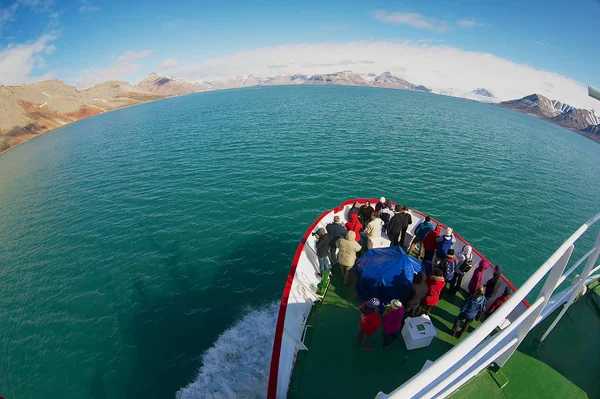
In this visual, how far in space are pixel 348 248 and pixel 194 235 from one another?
562 inches

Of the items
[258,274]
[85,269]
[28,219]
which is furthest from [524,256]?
[28,219]

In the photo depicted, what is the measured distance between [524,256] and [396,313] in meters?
18.2

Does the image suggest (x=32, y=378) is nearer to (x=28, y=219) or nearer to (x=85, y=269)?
(x=85, y=269)

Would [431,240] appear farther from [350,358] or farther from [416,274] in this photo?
[350,358]

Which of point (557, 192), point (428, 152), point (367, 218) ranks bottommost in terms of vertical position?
point (557, 192)

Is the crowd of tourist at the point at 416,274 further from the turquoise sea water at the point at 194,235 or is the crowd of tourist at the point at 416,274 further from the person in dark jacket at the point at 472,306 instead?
the turquoise sea water at the point at 194,235

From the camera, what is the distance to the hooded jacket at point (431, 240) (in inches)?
397

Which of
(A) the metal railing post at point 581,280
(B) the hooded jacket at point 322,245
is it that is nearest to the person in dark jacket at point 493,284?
(A) the metal railing post at point 581,280

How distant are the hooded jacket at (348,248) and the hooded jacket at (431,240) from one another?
314 centimetres

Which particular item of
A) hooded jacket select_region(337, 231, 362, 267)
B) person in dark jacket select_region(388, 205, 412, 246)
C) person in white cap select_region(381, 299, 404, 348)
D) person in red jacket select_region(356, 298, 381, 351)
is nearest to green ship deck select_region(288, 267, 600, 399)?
person in red jacket select_region(356, 298, 381, 351)

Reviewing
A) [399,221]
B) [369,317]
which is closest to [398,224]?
[399,221]

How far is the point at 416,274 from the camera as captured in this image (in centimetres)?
720

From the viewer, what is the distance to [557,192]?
31.1m

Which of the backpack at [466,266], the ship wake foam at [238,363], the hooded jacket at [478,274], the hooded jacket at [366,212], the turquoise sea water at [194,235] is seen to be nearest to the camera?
the hooded jacket at [478,274]
